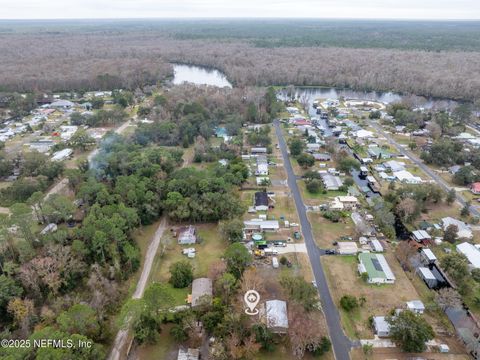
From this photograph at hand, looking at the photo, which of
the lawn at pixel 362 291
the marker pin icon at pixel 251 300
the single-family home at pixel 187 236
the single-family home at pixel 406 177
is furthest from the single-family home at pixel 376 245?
the single-family home at pixel 187 236

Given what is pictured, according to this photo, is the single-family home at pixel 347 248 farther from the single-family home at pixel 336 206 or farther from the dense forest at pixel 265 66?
the dense forest at pixel 265 66

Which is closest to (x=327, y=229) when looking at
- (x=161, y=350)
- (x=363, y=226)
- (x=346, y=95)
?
(x=363, y=226)

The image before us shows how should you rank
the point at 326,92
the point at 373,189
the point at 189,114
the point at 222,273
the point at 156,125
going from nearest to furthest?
1. the point at 222,273
2. the point at 373,189
3. the point at 156,125
4. the point at 189,114
5. the point at 326,92

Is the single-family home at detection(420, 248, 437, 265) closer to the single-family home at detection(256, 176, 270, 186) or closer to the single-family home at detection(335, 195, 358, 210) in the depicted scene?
the single-family home at detection(335, 195, 358, 210)

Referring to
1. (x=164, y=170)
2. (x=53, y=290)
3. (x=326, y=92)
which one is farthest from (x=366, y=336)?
(x=326, y=92)

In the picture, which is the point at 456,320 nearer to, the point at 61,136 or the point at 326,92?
the point at 61,136

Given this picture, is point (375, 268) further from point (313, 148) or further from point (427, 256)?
point (313, 148)
